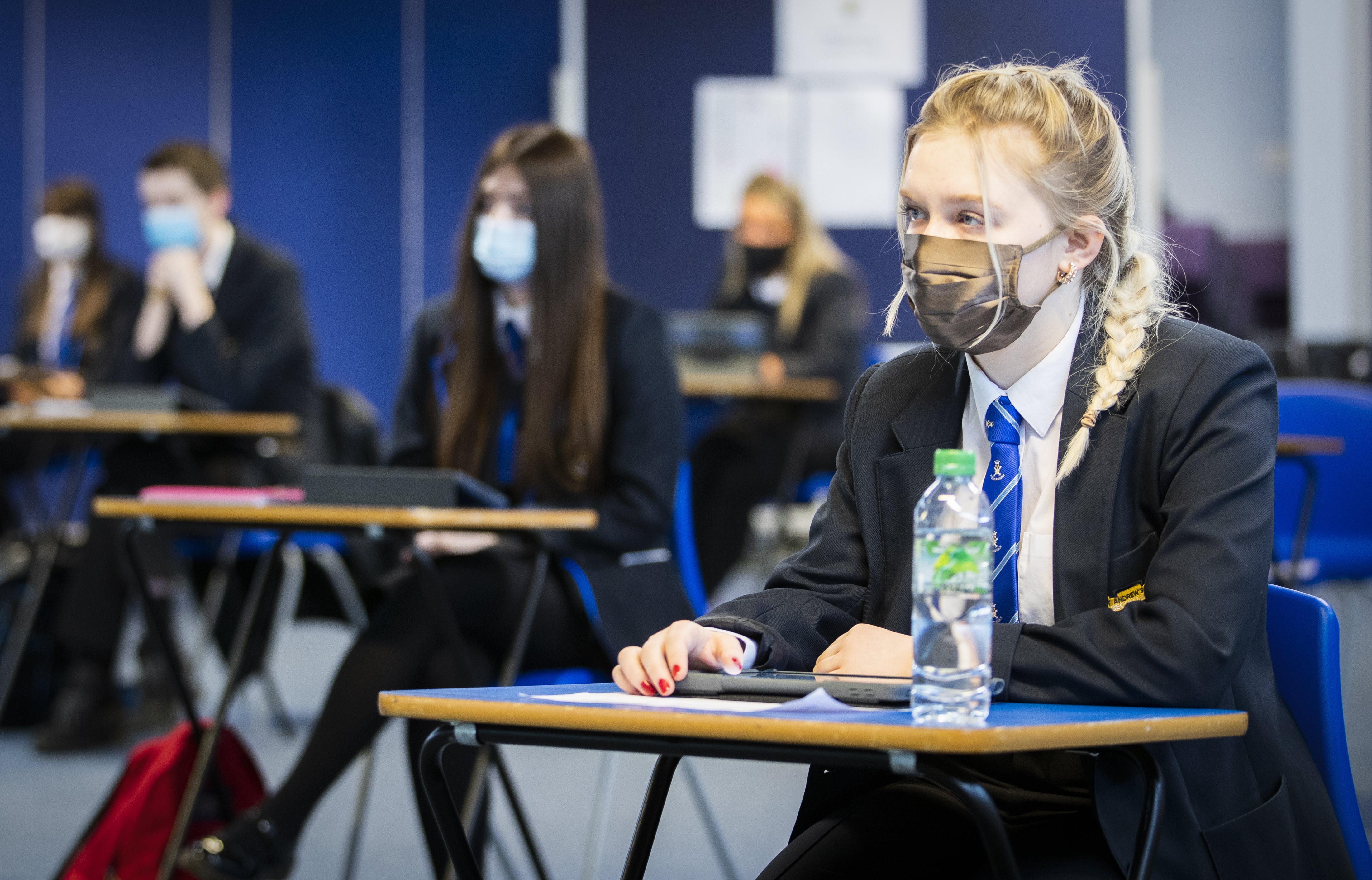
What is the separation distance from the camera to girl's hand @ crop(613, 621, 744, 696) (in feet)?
3.69

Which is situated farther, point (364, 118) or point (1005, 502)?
point (364, 118)

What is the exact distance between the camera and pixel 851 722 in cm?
90

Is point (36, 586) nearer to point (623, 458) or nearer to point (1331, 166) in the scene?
point (623, 458)

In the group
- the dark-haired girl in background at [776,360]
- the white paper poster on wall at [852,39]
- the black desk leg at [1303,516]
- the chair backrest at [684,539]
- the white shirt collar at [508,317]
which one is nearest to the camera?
the chair backrest at [684,539]

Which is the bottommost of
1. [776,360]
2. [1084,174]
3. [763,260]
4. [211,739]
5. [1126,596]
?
[211,739]

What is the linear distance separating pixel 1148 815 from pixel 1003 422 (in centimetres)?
43

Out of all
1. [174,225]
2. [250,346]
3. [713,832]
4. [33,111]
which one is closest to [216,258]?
[174,225]

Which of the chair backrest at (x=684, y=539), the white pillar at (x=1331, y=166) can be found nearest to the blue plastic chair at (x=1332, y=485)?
the chair backrest at (x=684, y=539)

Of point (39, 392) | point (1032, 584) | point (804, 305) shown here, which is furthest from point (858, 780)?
point (804, 305)

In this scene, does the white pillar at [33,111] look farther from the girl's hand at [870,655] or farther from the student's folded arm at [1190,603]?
the student's folded arm at [1190,603]

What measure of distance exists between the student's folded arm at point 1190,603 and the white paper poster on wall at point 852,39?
5.63 m

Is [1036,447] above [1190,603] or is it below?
above

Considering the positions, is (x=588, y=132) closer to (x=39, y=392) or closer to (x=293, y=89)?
(x=293, y=89)

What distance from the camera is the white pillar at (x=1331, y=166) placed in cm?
614
